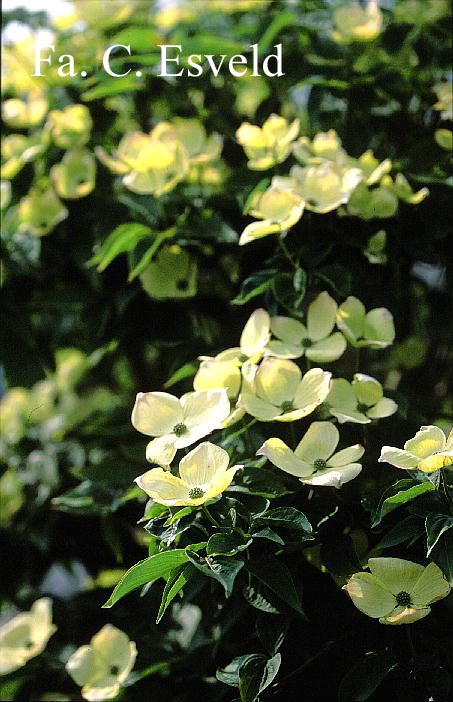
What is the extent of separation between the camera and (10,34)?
132 centimetres

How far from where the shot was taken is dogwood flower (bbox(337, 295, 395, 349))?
859 millimetres

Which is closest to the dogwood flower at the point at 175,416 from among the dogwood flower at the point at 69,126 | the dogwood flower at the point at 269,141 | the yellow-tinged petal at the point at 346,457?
the yellow-tinged petal at the point at 346,457

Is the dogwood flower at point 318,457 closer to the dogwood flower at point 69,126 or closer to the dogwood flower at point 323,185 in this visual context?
the dogwood flower at point 323,185

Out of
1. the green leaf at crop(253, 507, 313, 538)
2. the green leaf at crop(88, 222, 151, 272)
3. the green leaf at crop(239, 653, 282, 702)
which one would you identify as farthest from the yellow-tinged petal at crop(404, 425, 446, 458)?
the green leaf at crop(88, 222, 151, 272)

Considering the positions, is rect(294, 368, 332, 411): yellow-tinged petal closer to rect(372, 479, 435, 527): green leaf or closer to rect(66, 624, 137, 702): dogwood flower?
rect(372, 479, 435, 527): green leaf

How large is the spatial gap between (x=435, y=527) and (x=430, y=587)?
70 mm

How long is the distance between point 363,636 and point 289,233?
450mm

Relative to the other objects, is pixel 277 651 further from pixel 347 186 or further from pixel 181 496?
pixel 347 186

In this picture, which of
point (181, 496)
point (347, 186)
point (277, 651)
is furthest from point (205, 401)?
point (347, 186)

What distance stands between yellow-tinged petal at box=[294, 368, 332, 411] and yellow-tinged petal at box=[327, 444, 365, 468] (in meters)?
0.05

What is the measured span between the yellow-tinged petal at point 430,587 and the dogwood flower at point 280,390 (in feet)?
0.58

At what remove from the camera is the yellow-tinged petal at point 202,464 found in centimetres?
69

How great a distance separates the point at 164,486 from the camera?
2.24 ft

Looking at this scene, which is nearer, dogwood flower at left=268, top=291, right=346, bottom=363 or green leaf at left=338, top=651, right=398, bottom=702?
green leaf at left=338, top=651, right=398, bottom=702
